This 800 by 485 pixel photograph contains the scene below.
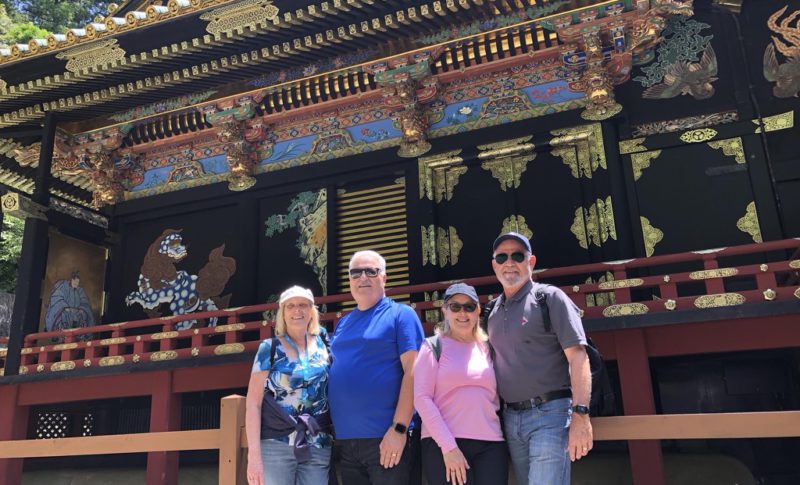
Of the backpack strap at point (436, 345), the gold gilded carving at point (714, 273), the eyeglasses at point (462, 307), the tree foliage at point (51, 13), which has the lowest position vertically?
the backpack strap at point (436, 345)

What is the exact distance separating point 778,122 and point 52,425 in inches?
418

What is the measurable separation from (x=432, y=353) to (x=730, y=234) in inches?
202

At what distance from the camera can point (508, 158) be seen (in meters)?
7.68

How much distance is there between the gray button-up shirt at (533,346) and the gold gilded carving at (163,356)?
529 centimetres

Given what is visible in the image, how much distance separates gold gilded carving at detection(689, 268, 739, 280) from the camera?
18.2 feet

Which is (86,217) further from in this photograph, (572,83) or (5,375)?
(572,83)

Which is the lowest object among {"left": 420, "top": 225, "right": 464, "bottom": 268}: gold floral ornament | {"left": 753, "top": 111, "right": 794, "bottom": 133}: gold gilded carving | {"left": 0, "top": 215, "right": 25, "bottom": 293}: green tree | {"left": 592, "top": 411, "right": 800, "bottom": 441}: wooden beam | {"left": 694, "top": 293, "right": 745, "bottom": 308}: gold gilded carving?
{"left": 592, "top": 411, "right": 800, "bottom": 441}: wooden beam

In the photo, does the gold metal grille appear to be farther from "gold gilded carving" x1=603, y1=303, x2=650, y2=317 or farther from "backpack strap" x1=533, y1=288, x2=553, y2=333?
"backpack strap" x1=533, y1=288, x2=553, y2=333

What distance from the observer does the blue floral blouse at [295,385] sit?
10.6 feet

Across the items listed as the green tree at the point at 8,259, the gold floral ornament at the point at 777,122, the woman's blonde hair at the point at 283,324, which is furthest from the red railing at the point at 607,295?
the green tree at the point at 8,259

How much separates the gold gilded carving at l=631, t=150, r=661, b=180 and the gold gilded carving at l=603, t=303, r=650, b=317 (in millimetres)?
2107

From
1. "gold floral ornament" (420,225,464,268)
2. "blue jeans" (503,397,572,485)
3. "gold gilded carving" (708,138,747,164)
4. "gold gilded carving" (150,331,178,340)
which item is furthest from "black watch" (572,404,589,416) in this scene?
"gold gilded carving" (150,331,178,340)

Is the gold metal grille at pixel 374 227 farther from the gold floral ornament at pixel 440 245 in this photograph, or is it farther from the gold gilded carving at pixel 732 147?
the gold gilded carving at pixel 732 147

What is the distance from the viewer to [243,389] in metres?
7.98
